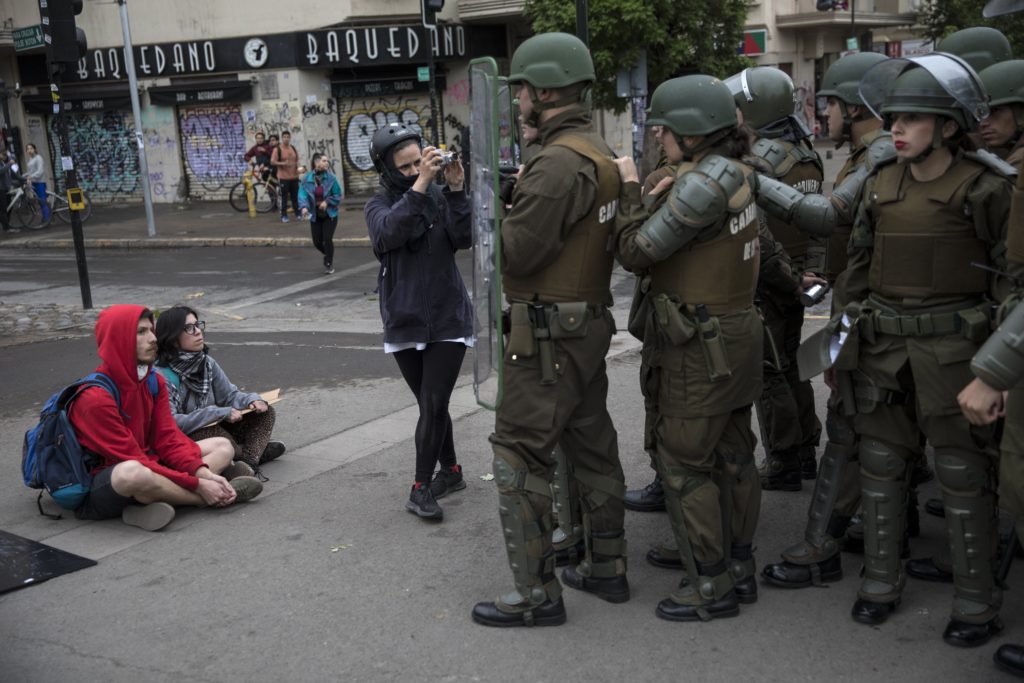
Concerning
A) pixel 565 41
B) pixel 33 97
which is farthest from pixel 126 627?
pixel 33 97

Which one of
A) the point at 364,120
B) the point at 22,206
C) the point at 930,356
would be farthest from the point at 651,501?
the point at 364,120

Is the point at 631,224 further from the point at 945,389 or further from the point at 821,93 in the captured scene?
the point at 821,93

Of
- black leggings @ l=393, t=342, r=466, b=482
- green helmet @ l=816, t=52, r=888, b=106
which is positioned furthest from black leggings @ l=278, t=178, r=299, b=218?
green helmet @ l=816, t=52, r=888, b=106

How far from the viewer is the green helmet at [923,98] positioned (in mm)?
3699

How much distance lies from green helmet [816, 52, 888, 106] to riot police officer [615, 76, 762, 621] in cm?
137

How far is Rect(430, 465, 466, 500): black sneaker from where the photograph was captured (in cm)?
551

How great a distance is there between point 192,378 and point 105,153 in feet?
79.6

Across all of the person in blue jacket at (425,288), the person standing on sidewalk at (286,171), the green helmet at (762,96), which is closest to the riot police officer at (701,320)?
the green helmet at (762,96)

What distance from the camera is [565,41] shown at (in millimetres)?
4020

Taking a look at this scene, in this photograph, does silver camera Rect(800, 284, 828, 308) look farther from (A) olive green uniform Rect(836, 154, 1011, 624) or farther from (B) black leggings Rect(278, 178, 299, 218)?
(B) black leggings Rect(278, 178, 299, 218)

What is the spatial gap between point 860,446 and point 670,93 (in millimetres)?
1456

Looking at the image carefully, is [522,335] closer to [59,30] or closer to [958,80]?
[958,80]

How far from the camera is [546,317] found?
3967 millimetres

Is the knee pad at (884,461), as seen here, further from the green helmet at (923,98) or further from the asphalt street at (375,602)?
the green helmet at (923,98)
